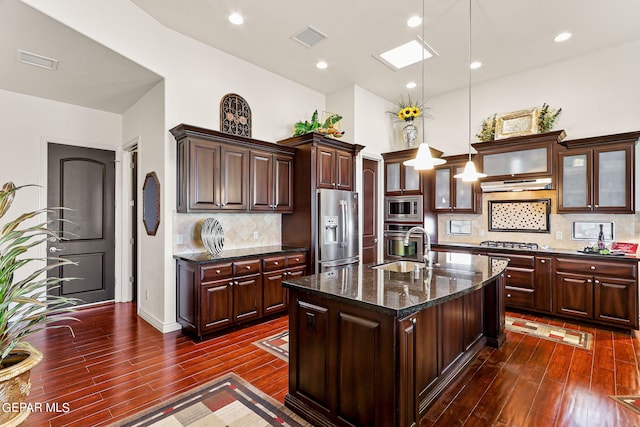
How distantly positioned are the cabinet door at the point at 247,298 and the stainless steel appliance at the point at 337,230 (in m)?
0.95

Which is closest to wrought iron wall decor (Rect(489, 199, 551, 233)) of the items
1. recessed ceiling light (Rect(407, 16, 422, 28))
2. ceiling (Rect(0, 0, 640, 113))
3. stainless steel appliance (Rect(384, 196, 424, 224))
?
stainless steel appliance (Rect(384, 196, 424, 224))

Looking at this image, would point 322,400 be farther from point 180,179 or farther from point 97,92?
point 97,92

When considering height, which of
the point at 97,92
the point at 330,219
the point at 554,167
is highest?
the point at 97,92

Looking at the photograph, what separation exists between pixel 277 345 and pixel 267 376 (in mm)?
648

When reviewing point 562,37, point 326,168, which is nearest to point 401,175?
point 326,168

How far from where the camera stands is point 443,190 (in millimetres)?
5480

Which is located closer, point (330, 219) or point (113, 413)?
point (113, 413)

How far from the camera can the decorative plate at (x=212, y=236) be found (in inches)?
155

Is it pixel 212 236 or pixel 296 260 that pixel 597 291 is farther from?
pixel 212 236

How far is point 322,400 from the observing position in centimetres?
212

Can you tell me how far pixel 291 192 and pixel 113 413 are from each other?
327cm

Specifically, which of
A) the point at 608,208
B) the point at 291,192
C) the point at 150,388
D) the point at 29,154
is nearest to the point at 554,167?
the point at 608,208

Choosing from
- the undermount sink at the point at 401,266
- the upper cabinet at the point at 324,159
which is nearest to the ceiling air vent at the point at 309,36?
the upper cabinet at the point at 324,159

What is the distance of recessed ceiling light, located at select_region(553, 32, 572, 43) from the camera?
396 cm
